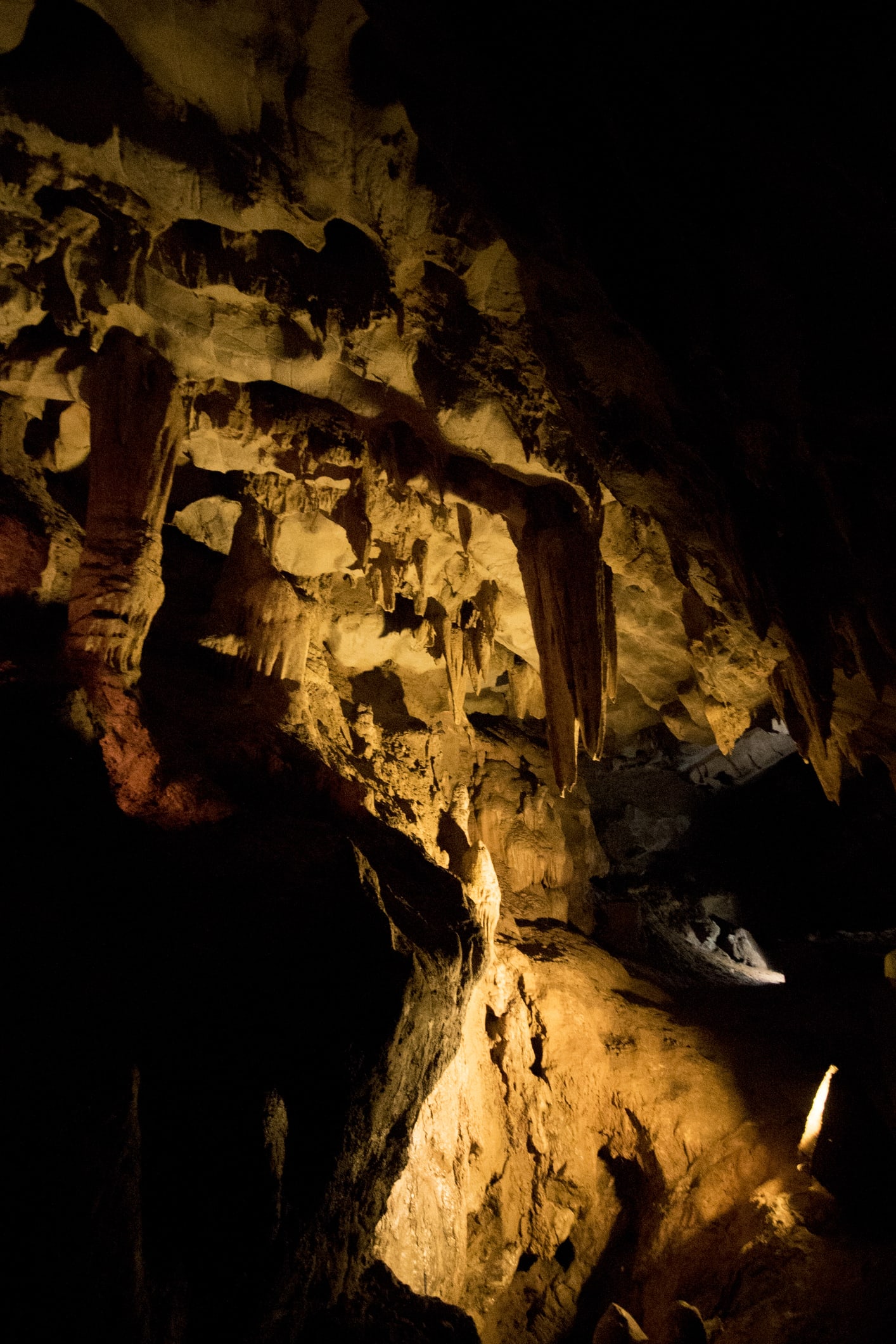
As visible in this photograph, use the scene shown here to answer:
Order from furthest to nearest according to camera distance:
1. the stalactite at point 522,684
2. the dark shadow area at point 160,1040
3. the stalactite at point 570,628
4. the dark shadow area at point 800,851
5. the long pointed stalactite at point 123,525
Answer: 1. the dark shadow area at point 800,851
2. the stalactite at point 522,684
3. the stalactite at point 570,628
4. the long pointed stalactite at point 123,525
5. the dark shadow area at point 160,1040

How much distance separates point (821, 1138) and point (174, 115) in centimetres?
964

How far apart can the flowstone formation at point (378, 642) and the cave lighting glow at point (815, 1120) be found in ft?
0.93

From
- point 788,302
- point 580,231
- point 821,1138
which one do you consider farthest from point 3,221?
point 821,1138

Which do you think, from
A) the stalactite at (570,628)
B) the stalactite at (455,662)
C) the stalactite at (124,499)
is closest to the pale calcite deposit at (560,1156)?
the stalactite at (455,662)

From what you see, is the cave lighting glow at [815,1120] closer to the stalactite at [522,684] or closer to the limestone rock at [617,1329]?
the limestone rock at [617,1329]

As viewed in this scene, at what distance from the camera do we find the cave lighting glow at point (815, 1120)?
6305 mm

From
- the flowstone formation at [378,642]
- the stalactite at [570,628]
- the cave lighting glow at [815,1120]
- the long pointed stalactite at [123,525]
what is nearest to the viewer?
the flowstone formation at [378,642]

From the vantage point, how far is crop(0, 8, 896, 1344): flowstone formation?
291 cm

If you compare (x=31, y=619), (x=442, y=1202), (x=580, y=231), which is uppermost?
(x=580, y=231)

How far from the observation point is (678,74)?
2770 mm

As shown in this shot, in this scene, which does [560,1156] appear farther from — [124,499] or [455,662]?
[124,499]

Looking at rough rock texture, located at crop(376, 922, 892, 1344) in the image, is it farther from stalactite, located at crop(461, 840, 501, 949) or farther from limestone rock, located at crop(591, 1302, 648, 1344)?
stalactite, located at crop(461, 840, 501, 949)

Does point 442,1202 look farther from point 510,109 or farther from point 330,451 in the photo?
point 510,109

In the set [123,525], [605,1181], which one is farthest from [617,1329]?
[123,525]
